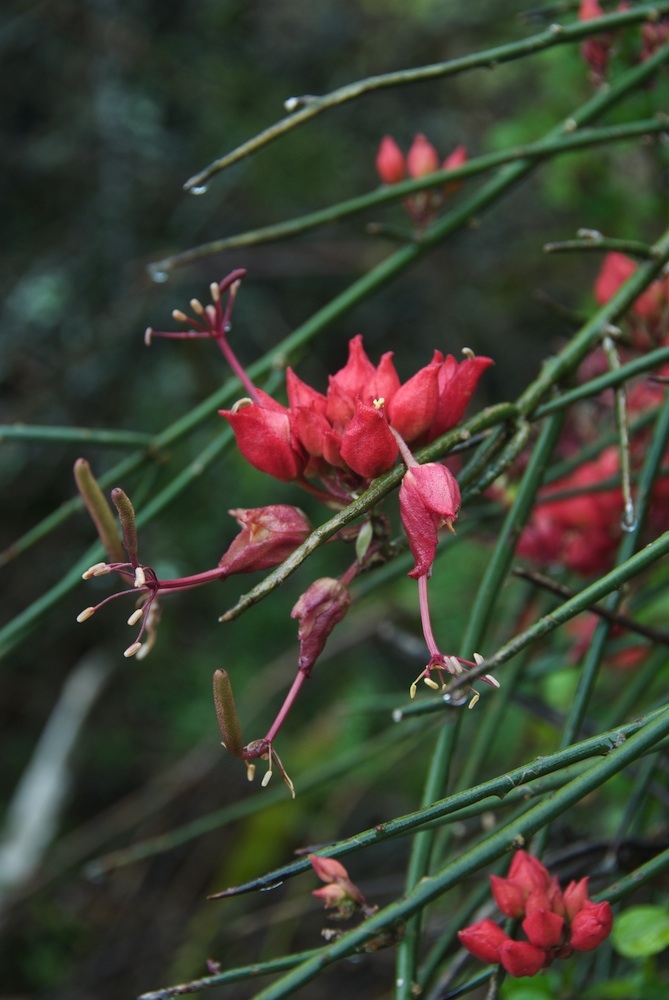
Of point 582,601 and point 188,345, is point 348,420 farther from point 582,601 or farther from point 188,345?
point 188,345

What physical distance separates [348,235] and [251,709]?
4.10 ft

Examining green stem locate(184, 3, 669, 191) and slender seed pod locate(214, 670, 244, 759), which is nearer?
slender seed pod locate(214, 670, 244, 759)

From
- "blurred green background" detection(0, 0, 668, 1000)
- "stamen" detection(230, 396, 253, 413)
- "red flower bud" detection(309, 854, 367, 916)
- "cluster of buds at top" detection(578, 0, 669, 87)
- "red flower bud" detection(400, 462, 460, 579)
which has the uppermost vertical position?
"cluster of buds at top" detection(578, 0, 669, 87)

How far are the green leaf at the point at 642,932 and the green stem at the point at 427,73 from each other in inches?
23.3

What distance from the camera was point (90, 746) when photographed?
2.18 metres

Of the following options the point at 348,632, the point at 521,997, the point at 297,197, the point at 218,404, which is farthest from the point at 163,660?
the point at 521,997

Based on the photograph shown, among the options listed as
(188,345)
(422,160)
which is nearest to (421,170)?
(422,160)

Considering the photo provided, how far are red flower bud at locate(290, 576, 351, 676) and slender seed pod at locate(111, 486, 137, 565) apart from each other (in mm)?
94

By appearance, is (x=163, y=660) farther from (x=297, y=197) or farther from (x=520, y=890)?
(x=520, y=890)

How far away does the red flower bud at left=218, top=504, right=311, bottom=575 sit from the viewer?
1.71 ft

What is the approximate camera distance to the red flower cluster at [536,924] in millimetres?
512

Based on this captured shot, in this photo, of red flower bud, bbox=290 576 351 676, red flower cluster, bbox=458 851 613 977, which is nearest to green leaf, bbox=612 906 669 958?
red flower cluster, bbox=458 851 613 977

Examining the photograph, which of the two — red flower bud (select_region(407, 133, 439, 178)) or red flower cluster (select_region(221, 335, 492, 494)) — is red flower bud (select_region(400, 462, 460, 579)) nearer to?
red flower cluster (select_region(221, 335, 492, 494))

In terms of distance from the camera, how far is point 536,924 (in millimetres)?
516
